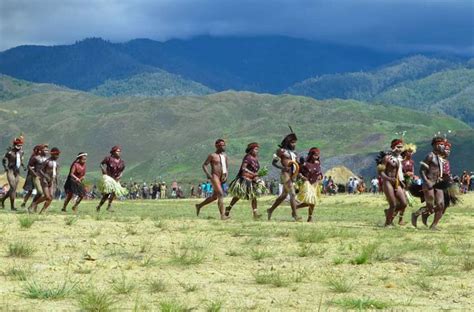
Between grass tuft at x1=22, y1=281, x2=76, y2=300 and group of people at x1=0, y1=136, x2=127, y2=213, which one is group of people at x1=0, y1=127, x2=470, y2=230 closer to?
group of people at x1=0, y1=136, x2=127, y2=213

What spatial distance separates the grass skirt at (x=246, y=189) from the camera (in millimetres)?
21703

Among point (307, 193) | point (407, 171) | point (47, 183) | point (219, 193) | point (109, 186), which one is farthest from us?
point (109, 186)

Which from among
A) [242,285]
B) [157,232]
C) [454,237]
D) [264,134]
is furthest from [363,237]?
[264,134]

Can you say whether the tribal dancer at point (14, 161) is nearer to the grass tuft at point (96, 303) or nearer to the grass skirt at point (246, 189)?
the grass skirt at point (246, 189)

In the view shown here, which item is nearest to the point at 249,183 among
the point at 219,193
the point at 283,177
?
the point at 219,193

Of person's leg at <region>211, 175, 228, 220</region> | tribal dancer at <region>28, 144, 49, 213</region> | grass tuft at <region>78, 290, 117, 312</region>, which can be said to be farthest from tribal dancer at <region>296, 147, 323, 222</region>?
grass tuft at <region>78, 290, 117, 312</region>

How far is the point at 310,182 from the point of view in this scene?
21.4 metres

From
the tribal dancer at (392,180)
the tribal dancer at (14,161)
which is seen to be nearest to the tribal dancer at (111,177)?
the tribal dancer at (14,161)

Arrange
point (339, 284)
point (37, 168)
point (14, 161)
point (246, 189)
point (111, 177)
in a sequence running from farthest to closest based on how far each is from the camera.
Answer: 1. point (111, 177)
2. point (14, 161)
3. point (37, 168)
4. point (246, 189)
5. point (339, 284)

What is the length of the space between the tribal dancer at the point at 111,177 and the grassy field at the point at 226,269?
28.3 feet

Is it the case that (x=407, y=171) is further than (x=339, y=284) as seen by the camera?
Yes

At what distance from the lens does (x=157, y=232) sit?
16.0 m

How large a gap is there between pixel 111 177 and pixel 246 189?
19.7ft

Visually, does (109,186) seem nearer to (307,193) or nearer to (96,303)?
(307,193)
